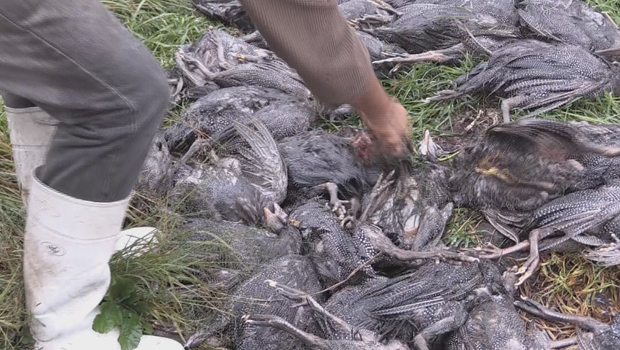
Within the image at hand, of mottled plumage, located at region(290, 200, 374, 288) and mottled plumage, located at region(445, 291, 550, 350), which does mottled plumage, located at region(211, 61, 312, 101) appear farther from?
mottled plumage, located at region(445, 291, 550, 350)

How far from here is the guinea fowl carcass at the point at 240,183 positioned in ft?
10.8

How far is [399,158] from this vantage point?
2.89m

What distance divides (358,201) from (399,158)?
49 cm

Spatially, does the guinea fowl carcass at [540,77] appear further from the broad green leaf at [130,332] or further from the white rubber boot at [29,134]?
the white rubber boot at [29,134]

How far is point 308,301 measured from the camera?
9.06 feet

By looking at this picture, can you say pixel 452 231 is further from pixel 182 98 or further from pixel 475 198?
pixel 182 98

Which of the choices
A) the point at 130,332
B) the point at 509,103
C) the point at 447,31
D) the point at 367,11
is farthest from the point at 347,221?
the point at 367,11

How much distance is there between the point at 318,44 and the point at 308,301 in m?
1.09

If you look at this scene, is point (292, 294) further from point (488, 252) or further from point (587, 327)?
point (587, 327)

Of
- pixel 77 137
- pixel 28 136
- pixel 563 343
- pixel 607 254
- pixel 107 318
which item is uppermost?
pixel 77 137

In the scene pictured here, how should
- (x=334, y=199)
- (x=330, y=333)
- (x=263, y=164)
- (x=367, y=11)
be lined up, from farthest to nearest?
(x=367, y=11) < (x=263, y=164) < (x=334, y=199) < (x=330, y=333)

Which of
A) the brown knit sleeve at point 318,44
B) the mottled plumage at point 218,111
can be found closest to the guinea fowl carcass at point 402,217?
the mottled plumage at point 218,111

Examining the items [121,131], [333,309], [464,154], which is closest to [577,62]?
[464,154]

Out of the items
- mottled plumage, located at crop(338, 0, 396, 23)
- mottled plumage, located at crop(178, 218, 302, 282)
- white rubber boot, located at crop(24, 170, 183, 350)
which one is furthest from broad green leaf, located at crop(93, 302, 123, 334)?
mottled plumage, located at crop(338, 0, 396, 23)
